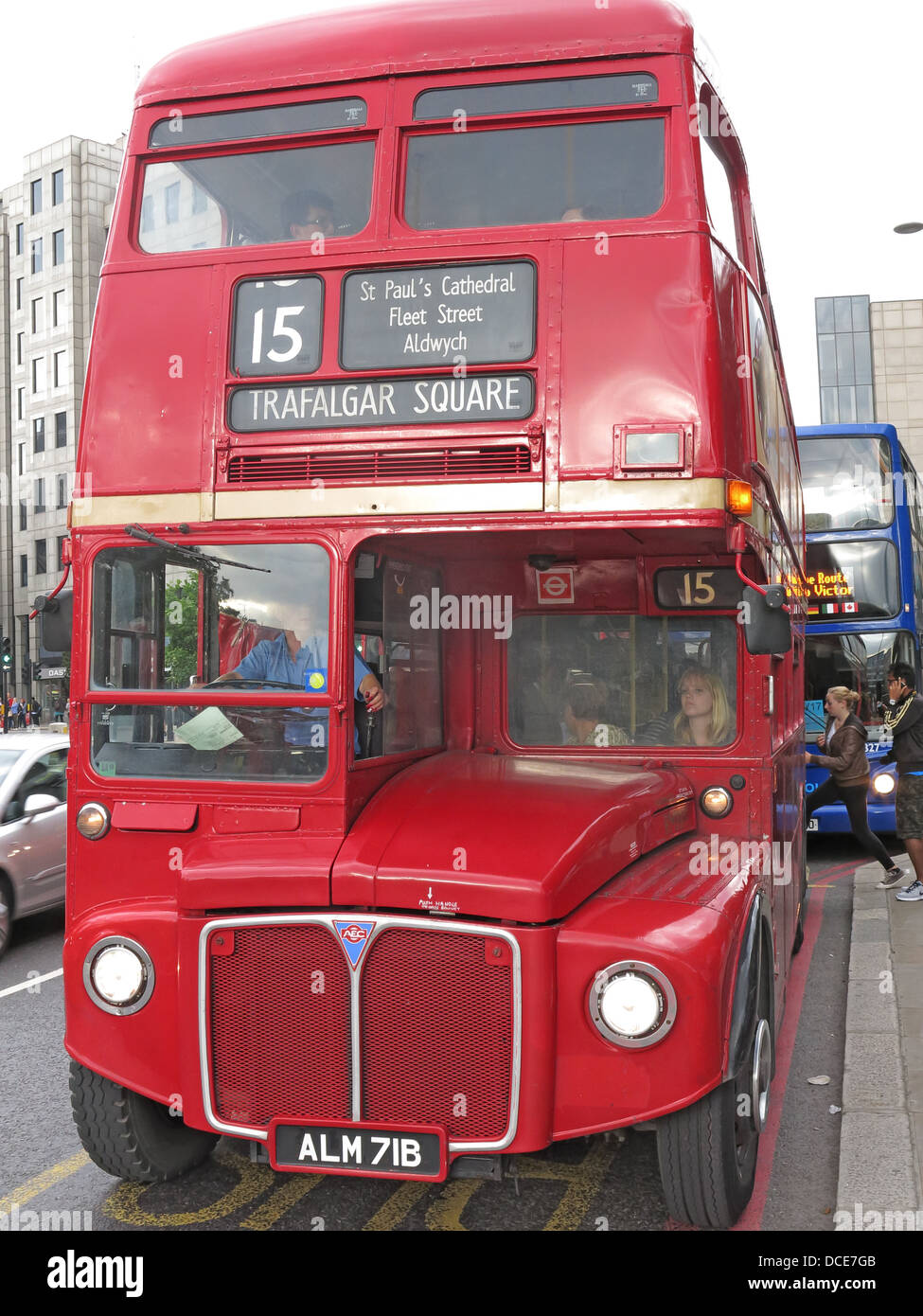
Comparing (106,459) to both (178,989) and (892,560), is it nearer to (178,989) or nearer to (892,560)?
(178,989)

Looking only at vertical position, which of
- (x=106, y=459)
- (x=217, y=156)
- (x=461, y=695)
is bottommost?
(x=461, y=695)

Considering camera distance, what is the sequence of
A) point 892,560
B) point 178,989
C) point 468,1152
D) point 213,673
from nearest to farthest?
point 468,1152 < point 178,989 < point 213,673 < point 892,560

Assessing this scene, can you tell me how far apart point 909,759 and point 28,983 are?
6.24m

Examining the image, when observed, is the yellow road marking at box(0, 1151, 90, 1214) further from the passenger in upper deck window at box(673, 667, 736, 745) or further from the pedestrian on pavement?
the pedestrian on pavement

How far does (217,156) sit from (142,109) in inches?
15.7

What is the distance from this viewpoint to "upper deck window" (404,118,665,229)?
14.0 ft

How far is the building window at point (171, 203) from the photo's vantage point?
4664 mm

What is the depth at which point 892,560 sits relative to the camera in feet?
41.9

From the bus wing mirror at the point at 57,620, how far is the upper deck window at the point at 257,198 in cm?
135

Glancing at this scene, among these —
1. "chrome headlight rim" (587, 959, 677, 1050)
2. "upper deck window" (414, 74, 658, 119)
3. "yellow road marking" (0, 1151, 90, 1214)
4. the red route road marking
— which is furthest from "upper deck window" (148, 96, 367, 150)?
the red route road marking

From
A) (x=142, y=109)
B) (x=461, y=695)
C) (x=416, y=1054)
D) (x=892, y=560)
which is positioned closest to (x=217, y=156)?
(x=142, y=109)

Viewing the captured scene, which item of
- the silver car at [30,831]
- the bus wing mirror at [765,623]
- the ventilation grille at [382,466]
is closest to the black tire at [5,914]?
the silver car at [30,831]

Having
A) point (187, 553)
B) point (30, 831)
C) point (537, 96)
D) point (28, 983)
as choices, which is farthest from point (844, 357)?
point (187, 553)

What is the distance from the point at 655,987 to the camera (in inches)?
140
